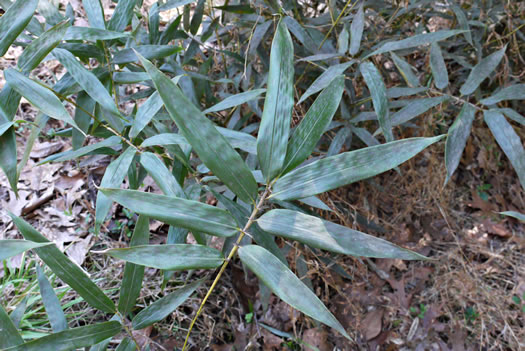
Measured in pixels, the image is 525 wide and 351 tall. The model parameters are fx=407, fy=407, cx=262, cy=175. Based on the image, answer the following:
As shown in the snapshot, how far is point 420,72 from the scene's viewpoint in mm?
1660

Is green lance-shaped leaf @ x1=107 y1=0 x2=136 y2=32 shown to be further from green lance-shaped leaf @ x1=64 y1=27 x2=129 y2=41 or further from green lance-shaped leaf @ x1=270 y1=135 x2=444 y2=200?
green lance-shaped leaf @ x1=270 y1=135 x2=444 y2=200

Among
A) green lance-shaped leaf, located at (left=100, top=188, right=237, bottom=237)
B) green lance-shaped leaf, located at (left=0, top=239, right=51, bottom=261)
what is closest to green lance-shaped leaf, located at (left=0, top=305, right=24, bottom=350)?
green lance-shaped leaf, located at (left=0, top=239, right=51, bottom=261)

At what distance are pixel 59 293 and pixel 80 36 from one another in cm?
86

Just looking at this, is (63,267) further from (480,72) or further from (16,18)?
(480,72)

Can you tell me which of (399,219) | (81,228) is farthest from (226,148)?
(399,219)

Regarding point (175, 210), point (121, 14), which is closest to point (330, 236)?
point (175, 210)

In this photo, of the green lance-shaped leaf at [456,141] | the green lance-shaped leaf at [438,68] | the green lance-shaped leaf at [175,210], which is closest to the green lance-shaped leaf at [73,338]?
the green lance-shaped leaf at [175,210]

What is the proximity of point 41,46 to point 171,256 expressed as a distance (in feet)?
1.43

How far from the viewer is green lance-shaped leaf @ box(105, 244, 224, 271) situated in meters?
0.54

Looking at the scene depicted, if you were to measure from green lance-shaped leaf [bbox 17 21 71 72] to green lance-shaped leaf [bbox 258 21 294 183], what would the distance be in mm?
370

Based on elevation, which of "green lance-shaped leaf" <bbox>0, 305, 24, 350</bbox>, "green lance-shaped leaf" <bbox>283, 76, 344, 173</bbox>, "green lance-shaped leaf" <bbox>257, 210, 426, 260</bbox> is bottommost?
"green lance-shaped leaf" <bbox>0, 305, 24, 350</bbox>

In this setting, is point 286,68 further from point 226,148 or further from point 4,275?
point 4,275

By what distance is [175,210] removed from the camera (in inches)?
21.4

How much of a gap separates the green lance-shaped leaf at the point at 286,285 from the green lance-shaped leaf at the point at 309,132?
0.13 meters
